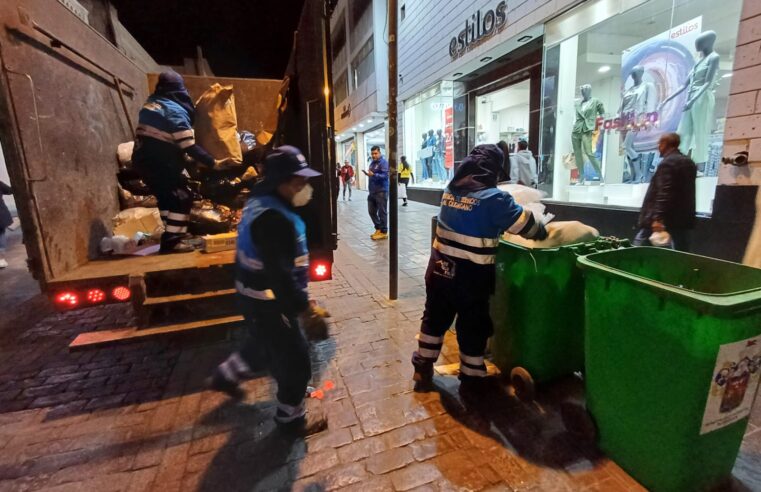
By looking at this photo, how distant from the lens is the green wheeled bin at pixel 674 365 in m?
1.55

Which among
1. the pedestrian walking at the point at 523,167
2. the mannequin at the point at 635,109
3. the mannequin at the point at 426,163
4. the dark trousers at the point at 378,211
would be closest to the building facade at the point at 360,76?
the mannequin at the point at 426,163

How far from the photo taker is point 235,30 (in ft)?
18.9

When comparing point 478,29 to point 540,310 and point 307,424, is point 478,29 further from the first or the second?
point 307,424

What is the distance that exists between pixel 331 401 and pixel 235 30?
223 inches

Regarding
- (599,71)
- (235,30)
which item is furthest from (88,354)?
(599,71)

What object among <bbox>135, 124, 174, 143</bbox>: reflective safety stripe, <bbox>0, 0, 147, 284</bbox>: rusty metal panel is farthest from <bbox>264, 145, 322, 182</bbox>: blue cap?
<bbox>135, 124, 174, 143</bbox>: reflective safety stripe

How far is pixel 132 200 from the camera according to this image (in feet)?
13.9

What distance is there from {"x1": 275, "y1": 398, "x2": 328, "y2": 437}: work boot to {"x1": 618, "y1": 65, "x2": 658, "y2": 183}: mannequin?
6.77 meters

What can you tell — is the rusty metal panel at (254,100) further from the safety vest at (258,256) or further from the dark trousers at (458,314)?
the dark trousers at (458,314)

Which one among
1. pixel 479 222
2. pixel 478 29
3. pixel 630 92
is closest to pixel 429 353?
pixel 479 222

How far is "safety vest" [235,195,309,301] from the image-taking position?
214 cm

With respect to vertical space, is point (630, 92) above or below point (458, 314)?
above

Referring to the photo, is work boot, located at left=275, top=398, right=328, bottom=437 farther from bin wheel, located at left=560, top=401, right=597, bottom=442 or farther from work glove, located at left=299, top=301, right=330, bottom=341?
bin wheel, located at left=560, top=401, right=597, bottom=442

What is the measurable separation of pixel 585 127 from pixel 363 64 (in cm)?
1820
